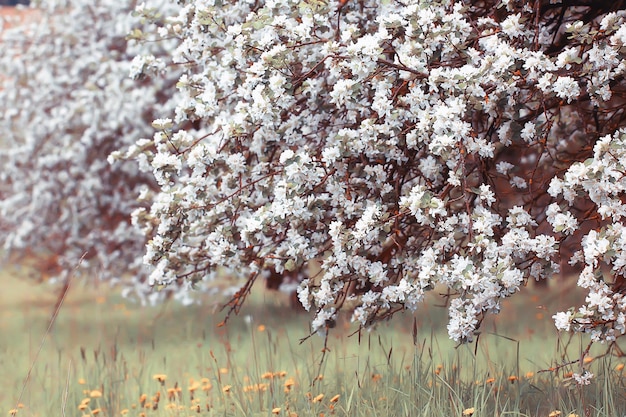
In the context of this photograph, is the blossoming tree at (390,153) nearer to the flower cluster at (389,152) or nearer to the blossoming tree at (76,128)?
the flower cluster at (389,152)

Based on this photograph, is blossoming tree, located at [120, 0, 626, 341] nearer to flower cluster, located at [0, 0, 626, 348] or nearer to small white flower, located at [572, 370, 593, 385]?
flower cluster, located at [0, 0, 626, 348]

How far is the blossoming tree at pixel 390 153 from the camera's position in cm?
428

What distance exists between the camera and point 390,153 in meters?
4.72

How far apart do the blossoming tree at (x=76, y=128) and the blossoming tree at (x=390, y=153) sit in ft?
17.9

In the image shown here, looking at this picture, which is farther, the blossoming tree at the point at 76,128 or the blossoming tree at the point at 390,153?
the blossoming tree at the point at 76,128

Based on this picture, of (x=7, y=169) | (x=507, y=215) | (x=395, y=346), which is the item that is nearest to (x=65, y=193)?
(x=7, y=169)

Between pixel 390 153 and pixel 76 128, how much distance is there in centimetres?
781

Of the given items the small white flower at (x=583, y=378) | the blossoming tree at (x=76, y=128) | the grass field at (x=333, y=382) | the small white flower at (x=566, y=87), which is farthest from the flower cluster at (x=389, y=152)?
the blossoming tree at (x=76, y=128)

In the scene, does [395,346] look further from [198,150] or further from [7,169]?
[7,169]

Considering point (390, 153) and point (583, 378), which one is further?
point (390, 153)

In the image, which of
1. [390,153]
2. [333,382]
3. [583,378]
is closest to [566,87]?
[390,153]

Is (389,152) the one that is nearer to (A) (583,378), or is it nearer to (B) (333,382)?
(A) (583,378)

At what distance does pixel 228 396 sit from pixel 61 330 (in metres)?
7.34

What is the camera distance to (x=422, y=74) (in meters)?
4.44
